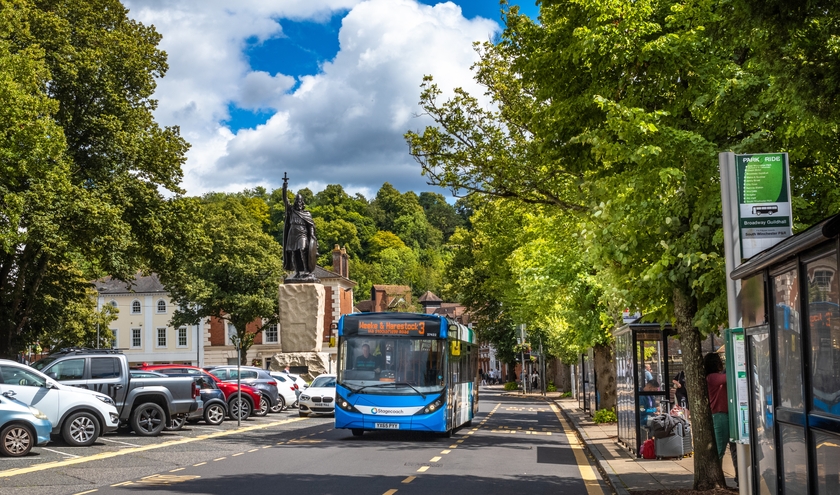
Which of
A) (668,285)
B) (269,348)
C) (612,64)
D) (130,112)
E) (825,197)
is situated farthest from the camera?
(269,348)

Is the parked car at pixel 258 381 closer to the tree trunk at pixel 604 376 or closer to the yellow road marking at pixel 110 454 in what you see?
the yellow road marking at pixel 110 454

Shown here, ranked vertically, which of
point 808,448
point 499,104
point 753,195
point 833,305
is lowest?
point 808,448

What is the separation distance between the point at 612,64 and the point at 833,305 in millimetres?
8161

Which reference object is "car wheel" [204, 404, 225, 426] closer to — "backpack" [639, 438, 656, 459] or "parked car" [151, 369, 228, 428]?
"parked car" [151, 369, 228, 428]

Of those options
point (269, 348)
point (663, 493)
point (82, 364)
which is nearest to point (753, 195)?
point (663, 493)

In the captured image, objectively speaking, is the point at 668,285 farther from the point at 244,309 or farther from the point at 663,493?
the point at 244,309

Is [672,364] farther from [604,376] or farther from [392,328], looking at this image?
[604,376]

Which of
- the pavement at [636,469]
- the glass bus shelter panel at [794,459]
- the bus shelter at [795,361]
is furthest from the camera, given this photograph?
the pavement at [636,469]

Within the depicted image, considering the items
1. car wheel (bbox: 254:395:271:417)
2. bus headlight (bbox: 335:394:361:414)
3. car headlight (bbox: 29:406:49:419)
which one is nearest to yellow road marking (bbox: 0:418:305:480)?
car headlight (bbox: 29:406:49:419)

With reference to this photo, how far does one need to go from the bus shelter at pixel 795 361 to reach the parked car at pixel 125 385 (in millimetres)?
17340

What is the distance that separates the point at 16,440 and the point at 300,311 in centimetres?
2416

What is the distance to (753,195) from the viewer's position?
30.0ft

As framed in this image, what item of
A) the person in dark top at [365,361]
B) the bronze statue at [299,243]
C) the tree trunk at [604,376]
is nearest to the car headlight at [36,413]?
the person in dark top at [365,361]

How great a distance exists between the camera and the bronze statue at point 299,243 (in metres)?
43.3
